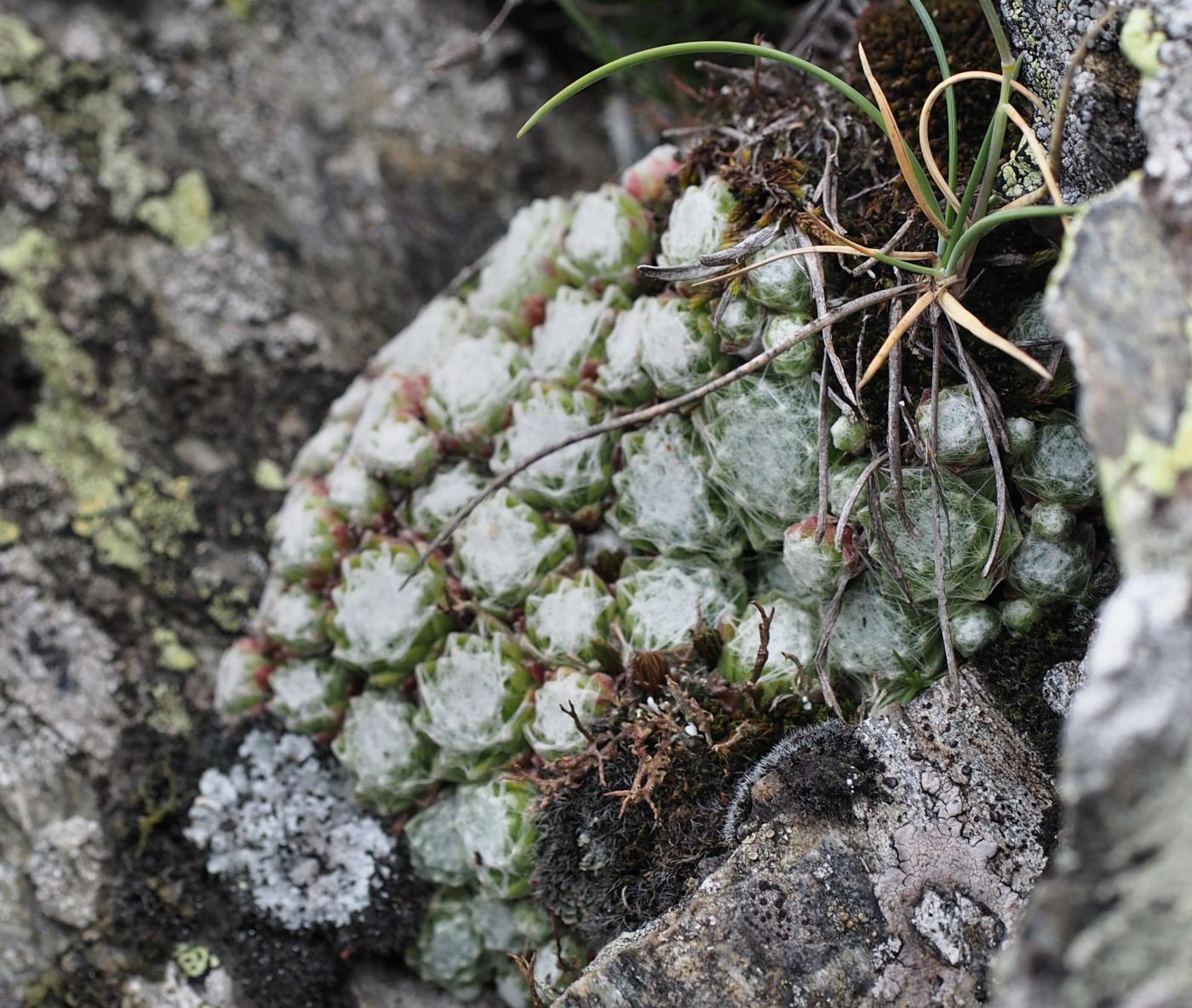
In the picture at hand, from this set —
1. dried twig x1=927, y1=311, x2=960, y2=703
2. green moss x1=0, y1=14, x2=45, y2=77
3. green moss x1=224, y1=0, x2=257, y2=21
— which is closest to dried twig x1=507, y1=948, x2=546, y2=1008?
dried twig x1=927, y1=311, x2=960, y2=703

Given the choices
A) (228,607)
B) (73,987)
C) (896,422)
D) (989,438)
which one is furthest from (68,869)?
(989,438)

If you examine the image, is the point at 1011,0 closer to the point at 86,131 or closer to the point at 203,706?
the point at 203,706

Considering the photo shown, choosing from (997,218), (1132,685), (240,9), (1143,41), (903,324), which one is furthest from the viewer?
(240,9)

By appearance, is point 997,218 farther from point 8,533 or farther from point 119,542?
point 8,533

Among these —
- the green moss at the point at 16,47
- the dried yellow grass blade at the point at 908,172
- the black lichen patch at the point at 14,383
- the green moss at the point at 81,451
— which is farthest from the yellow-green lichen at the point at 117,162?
the dried yellow grass blade at the point at 908,172

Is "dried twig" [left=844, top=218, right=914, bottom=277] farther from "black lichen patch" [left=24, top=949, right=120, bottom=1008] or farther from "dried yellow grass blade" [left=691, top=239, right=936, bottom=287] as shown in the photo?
"black lichen patch" [left=24, top=949, right=120, bottom=1008]

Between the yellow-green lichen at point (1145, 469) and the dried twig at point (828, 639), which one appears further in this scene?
the dried twig at point (828, 639)

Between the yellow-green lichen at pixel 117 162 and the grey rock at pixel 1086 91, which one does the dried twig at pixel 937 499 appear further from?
the yellow-green lichen at pixel 117 162
